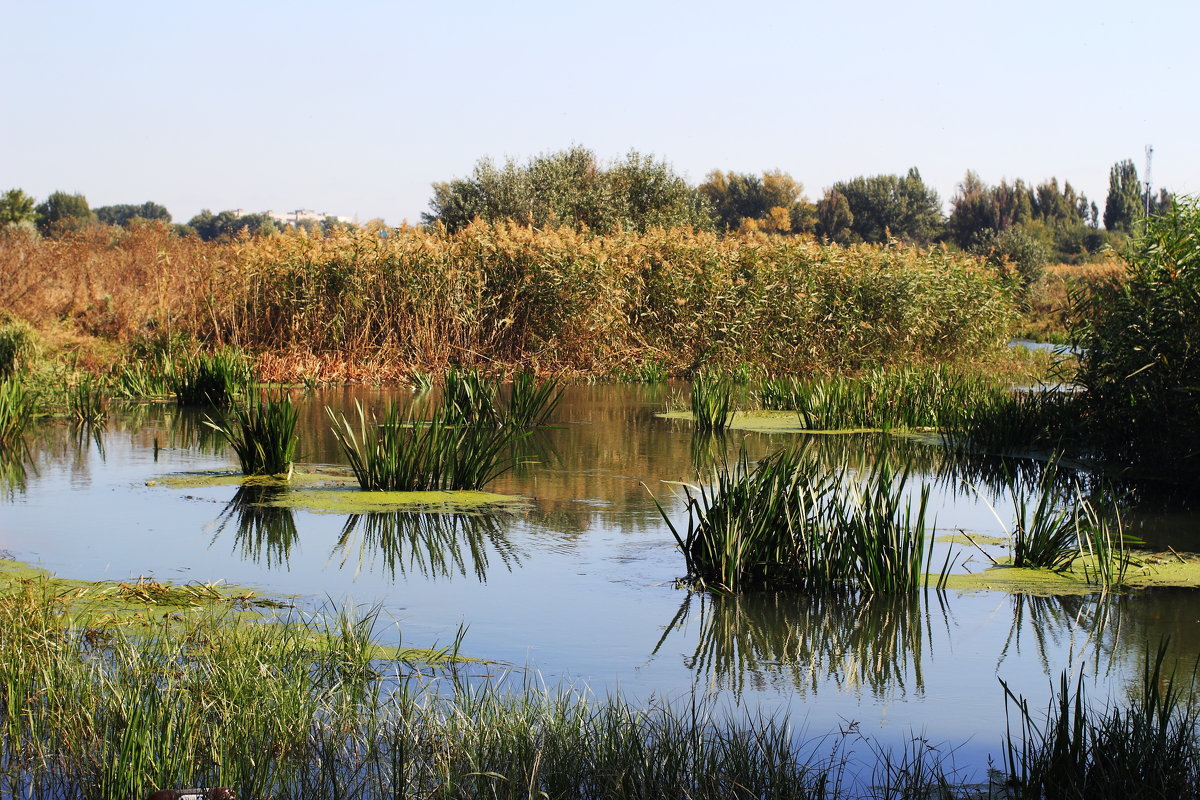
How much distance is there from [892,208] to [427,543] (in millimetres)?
65740

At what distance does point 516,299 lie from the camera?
22141 millimetres

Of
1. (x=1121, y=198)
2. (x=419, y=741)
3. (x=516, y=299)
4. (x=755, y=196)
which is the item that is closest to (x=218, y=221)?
(x=755, y=196)

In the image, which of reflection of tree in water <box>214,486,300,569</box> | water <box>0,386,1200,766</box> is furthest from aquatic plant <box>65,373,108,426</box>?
reflection of tree in water <box>214,486,300,569</box>

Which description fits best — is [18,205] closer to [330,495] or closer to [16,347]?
[16,347]

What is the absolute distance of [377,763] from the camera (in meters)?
3.95

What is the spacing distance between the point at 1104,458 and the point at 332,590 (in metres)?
7.25

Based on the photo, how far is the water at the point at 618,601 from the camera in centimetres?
521

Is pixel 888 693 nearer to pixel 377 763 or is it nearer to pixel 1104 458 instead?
pixel 377 763

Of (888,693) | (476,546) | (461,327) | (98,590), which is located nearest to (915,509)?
(476,546)

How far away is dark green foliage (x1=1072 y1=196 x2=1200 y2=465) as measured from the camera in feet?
32.3

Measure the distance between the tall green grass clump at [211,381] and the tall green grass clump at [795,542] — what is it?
9308 mm

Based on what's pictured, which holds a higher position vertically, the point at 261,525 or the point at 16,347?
the point at 16,347

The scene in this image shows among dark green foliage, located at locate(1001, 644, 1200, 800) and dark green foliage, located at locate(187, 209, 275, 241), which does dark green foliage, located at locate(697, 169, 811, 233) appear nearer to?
dark green foliage, located at locate(187, 209, 275, 241)

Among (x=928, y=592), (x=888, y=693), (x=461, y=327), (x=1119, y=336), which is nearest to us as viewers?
(x=888, y=693)
